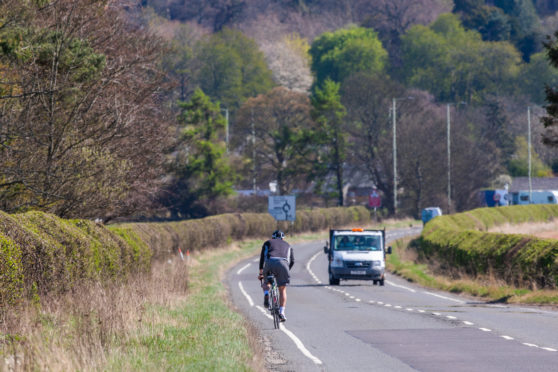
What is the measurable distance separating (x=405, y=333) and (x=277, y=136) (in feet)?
241

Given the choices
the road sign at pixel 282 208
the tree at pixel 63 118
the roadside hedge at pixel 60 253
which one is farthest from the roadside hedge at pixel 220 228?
the road sign at pixel 282 208

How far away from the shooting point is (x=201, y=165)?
268 feet

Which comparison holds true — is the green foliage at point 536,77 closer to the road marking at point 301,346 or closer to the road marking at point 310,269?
the road marking at point 310,269

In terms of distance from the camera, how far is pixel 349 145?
3772 inches

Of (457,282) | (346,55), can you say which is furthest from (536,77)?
(457,282)

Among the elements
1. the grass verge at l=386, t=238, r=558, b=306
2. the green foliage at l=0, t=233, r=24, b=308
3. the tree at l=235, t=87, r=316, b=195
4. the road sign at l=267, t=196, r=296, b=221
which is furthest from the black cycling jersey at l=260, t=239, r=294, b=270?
the tree at l=235, t=87, r=316, b=195

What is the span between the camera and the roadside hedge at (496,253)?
97.9 feet

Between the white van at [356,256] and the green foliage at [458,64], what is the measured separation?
8523 cm

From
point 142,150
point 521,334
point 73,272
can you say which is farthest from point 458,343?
point 142,150

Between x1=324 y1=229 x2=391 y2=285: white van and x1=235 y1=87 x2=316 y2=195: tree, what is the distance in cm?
5139

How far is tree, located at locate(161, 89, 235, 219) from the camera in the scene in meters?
81.7

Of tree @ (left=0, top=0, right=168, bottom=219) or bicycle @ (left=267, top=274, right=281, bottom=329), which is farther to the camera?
tree @ (left=0, top=0, right=168, bottom=219)

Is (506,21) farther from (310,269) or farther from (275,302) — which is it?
(275,302)

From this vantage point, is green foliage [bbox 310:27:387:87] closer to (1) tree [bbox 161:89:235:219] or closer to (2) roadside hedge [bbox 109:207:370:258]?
(2) roadside hedge [bbox 109:207:370:258]
